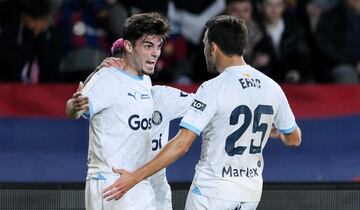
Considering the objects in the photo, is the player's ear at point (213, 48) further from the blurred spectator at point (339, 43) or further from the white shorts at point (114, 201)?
the blurred spectator at point (339, 43)

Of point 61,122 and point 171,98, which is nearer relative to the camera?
point 171,98

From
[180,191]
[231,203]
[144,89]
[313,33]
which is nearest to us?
[231,203]

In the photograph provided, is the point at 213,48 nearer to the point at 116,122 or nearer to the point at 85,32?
the point at 116,122

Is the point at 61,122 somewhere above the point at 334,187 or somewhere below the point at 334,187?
above

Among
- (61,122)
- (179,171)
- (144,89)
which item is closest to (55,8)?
(61,122)

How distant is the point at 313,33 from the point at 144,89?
3.51m

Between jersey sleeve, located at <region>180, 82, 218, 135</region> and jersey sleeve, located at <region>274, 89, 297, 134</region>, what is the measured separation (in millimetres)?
448

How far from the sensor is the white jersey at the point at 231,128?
5312 mm

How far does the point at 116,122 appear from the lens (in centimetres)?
562

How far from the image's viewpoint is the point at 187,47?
869cm

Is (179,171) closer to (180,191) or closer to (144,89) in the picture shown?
(180,191)

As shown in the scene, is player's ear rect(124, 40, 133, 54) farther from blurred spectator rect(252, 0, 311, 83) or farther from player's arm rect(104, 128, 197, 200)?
blurred spectator rect(252, 0, 311, 83)

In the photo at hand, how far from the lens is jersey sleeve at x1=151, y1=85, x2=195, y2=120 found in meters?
5.98

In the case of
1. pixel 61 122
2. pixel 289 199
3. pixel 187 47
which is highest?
pixel 187 47
